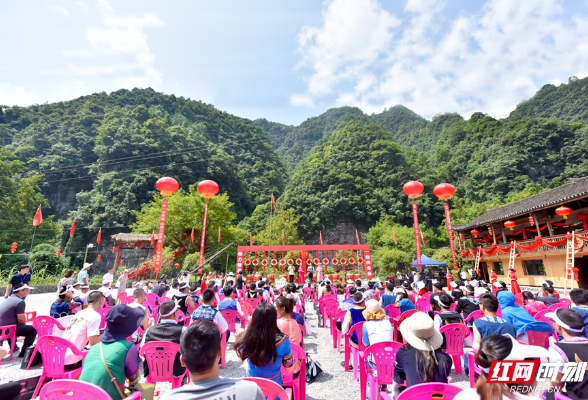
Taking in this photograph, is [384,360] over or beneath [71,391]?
beneath

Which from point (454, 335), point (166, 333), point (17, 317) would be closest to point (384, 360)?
point (454, 335)

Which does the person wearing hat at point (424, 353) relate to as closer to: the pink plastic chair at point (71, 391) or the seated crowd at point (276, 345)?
the seated crowd at point (276, 345)

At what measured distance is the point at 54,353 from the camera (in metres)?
3.16

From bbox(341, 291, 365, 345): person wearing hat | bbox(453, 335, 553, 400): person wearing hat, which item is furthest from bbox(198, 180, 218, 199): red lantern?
bbox(453, 335, 553, 400): person wearing hat

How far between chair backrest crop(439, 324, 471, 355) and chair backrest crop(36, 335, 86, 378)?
185 inches

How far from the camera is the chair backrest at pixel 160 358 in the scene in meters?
3.11

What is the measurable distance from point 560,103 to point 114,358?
75962mm

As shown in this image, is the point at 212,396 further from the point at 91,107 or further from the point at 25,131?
the point at 91,107

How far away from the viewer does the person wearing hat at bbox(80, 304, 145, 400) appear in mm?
2381

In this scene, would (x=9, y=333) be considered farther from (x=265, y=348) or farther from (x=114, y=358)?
(x=265, y=348)

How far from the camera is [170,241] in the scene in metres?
27.6

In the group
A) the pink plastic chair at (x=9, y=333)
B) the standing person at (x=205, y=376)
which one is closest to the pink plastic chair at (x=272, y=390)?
the standing person at (x=205, y=376)

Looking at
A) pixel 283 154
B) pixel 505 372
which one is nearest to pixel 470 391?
pixel 505 372

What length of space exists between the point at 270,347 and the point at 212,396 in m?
1.26
